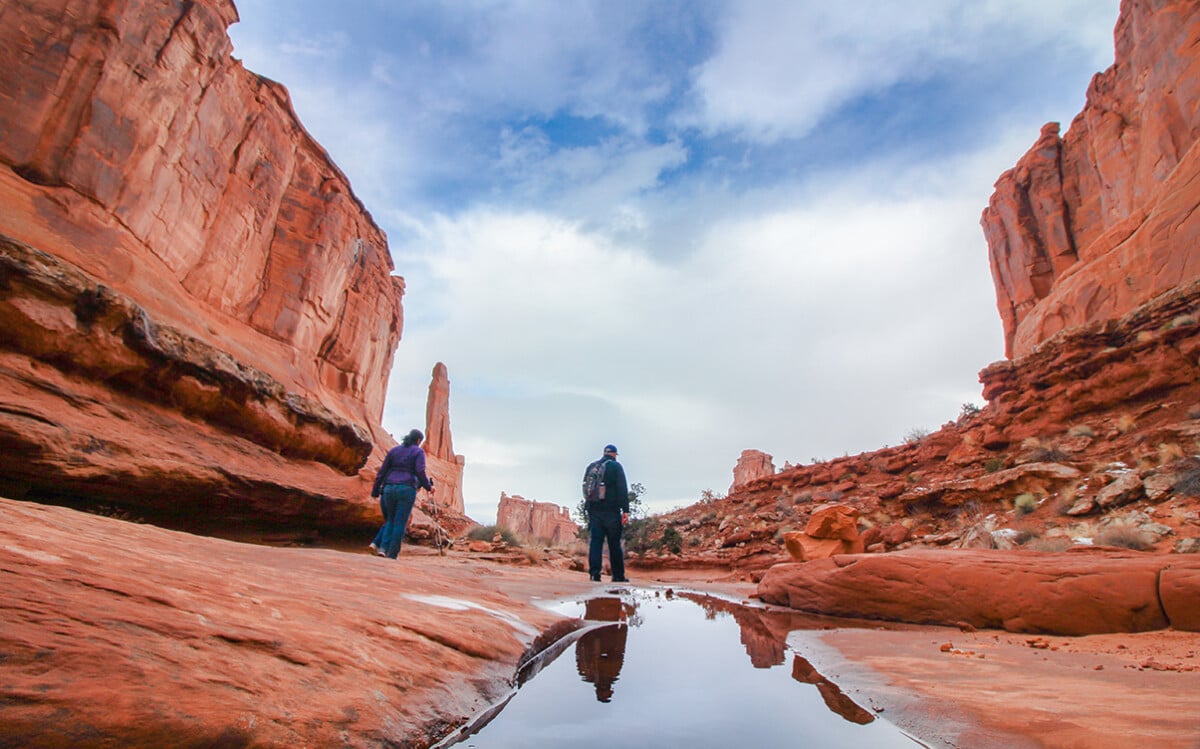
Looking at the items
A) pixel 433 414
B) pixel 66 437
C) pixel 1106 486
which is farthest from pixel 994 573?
pixel 433 414

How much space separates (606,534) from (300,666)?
26.6 feet

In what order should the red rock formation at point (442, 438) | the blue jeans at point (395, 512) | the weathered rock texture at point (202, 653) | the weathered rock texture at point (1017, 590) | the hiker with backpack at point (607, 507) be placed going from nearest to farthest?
the weathered rock texture at point (202, 653) → the weathered rock texture at point (1017, 590) → the blue jeans at point (395, 512) → the hiker with backpack at point (607, 507) → the red rock formation at point (442, 438)

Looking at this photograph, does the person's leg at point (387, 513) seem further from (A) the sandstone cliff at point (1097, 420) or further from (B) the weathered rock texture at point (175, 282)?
(A) the sandstone cliff at point (1097, 420)

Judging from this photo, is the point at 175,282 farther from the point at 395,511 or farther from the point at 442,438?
the point at 442,438

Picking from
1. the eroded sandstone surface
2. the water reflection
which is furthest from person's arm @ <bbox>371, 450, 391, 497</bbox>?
the water reflection

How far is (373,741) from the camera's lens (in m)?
1.56

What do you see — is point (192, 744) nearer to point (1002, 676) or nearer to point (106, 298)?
point (1002, 676)

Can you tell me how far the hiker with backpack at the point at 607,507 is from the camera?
9.35 meters

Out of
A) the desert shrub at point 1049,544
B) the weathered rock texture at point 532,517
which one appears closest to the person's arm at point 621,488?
the desert shrub at point 1049,544

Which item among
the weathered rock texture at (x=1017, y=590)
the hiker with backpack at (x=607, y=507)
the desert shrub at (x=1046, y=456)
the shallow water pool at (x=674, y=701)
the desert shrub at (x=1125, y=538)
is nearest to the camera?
the shallow water pool at (x=674, y=701)

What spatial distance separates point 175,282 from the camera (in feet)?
59.9

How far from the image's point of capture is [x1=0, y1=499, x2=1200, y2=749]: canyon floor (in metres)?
1.21

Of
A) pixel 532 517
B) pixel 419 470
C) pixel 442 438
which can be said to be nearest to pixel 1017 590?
pixel 419 470

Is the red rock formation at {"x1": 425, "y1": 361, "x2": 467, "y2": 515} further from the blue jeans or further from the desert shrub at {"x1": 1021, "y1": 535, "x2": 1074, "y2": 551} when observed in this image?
the desert shrub at {"x1": 1021, "y1": 535, "x2": 1074, "y2": 551}
